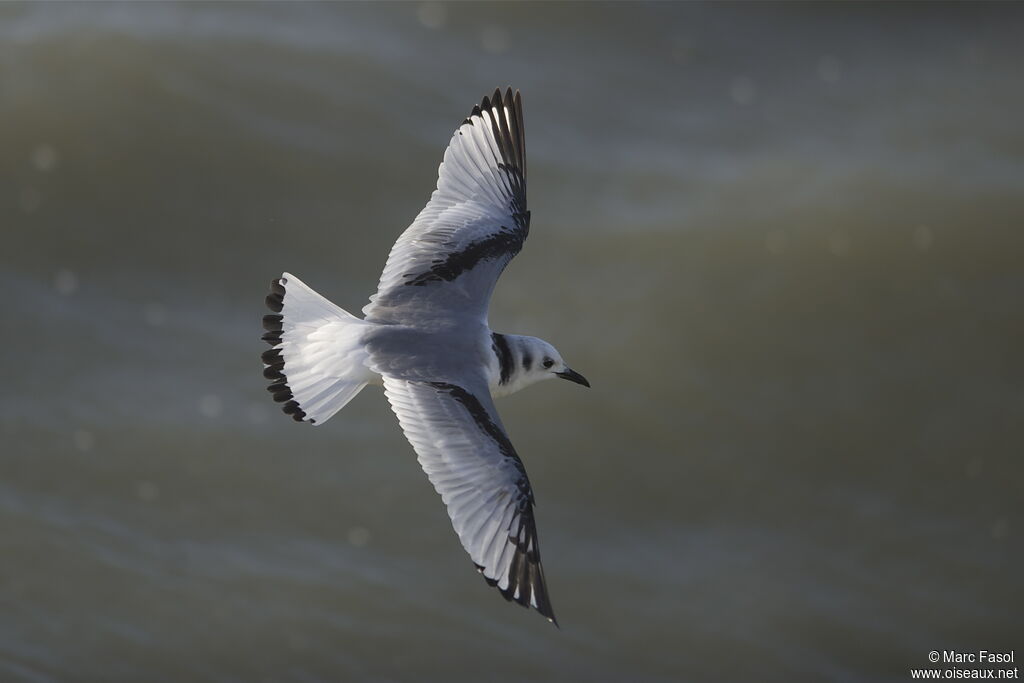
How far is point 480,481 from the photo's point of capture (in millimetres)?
5062

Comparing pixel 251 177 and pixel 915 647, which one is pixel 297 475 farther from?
pixel 915 647

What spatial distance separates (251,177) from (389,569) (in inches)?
110

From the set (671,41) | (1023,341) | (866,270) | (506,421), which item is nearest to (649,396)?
(506,421)

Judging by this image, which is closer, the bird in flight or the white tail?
the bird in flight

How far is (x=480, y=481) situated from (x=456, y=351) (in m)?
0.51

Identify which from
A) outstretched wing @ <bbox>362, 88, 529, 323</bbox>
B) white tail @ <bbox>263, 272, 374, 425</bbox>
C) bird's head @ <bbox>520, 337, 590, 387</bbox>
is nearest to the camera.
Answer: white tail @ <bbox>263, 272, 374, 425</bbox>

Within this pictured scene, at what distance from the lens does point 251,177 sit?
8.85 metres

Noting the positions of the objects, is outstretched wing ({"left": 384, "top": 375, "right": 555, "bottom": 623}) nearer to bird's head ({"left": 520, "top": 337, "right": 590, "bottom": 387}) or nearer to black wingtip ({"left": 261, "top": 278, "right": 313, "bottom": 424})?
black wingtip ({"left": 261, "top": 278, "right": 313, "bottom": 424})

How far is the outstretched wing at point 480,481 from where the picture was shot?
→ 5.02 m

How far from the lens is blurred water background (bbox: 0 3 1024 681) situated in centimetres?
695

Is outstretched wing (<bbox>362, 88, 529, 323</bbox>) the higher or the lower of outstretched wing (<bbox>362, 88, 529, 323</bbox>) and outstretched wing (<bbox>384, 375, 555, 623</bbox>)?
the higher

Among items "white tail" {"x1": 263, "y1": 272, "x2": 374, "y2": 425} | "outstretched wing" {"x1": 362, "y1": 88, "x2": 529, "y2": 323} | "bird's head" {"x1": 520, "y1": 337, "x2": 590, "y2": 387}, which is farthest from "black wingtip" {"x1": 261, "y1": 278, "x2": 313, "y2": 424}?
"bird's head" {"x1": 520, "y1": 337, "x2": 590, "y2": 387}

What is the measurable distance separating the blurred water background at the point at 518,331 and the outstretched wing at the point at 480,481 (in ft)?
5.70

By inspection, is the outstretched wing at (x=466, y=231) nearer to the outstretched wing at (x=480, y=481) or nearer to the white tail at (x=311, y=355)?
the white tail at (x=311, y=355)
